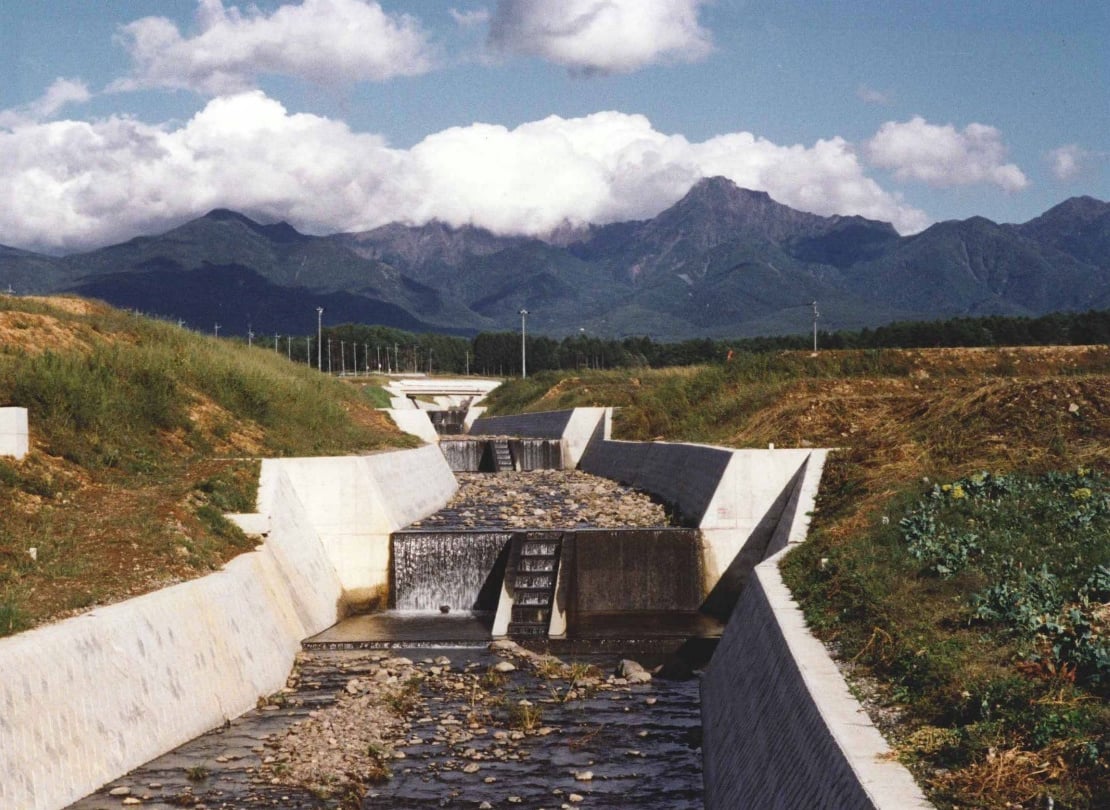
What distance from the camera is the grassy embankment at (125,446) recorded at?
1867 centimetres

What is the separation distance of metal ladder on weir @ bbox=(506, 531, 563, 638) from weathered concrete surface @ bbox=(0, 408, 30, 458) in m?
11.3

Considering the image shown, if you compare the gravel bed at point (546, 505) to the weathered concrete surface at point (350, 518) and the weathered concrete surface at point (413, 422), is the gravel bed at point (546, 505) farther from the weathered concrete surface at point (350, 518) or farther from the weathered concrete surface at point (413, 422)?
the weathered concrete surface at point (413, 422)

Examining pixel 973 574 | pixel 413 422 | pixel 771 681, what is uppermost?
pixel 413 422

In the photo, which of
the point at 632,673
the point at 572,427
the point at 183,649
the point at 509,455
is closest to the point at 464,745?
the point at 183,649

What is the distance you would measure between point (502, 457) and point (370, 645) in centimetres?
3635

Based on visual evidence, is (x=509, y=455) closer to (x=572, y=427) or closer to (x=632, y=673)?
(x=572, y=427)

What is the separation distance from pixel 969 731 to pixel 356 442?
1336 inches

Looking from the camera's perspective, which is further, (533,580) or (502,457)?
(502,457)

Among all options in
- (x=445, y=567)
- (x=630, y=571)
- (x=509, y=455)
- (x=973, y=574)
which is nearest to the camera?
(x=973, y=574)

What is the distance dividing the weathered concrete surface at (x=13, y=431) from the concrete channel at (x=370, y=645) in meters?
4.67

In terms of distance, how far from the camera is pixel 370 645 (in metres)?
24.5

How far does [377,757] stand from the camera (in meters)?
16.7

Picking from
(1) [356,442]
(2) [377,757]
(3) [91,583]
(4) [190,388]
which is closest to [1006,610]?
(2) [377,757]

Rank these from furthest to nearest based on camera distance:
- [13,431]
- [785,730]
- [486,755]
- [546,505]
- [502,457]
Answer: [502,457] → [546,505] → [13,431] → [486,755] → [785,730]
